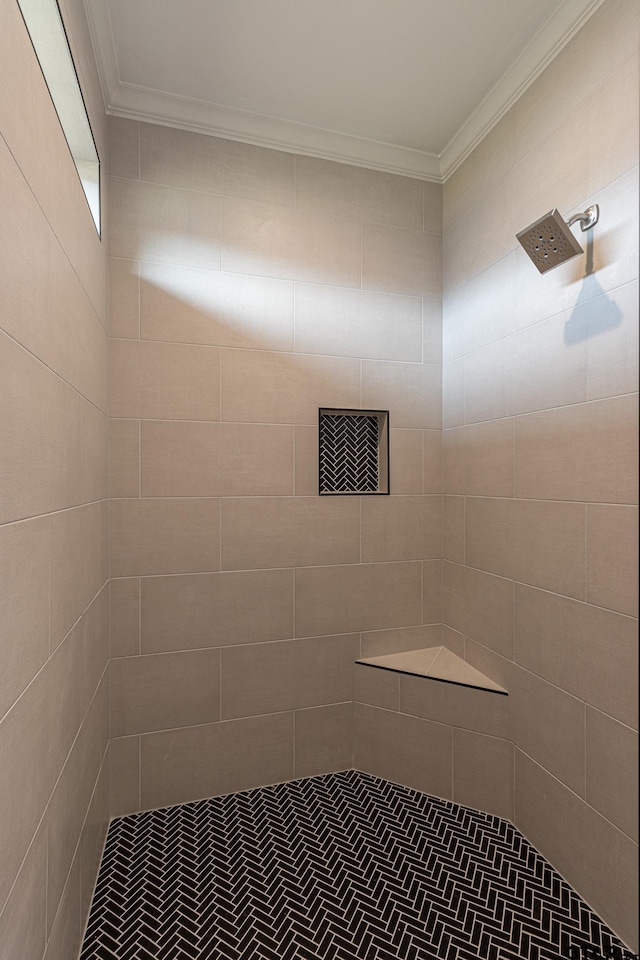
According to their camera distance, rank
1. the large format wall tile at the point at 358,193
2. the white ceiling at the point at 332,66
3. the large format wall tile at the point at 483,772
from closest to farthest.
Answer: the white ceiling at the point at 332,66 → the large format wall tile at the point at 483,772 → the large format wall tile at the point at 358,193

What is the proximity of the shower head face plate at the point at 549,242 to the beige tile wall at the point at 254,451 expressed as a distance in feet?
2.40

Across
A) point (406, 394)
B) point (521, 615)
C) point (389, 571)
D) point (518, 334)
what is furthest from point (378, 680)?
point (518, 334)

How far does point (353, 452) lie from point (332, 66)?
1334mm

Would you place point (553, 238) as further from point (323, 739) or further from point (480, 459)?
point (323, 739)

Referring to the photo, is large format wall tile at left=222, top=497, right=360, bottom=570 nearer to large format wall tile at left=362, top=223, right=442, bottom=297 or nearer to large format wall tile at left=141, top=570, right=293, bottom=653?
large format wall tile at left=141, top=570, right=293, bottom=653

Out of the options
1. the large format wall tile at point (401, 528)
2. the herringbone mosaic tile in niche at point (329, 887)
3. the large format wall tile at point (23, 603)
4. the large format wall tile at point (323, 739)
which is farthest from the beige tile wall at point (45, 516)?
the large format wall tile at point (401, 528)

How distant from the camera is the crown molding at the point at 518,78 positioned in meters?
1.56

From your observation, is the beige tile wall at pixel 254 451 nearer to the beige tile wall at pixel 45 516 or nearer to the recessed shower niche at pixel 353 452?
the recessed shower niche at pixel 353 452

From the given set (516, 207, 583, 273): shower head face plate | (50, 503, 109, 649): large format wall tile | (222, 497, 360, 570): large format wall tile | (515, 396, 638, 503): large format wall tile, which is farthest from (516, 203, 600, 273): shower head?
(50, 503, 109, 649): large format wall tile

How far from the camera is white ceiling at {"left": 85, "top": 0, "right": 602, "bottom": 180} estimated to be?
5.27ft

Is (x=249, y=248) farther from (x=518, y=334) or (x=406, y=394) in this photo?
(x=518, y=334)

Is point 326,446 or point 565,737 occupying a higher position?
point 326,446

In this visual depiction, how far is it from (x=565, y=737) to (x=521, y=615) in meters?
0.37

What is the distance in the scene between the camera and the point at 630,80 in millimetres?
1338
